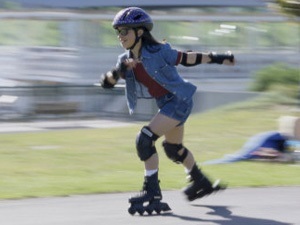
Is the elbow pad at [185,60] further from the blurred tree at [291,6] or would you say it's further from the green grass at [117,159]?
the blurred tree at [291,6]

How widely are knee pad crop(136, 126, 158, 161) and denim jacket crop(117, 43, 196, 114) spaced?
1.04 ft

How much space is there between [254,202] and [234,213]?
1.88ft

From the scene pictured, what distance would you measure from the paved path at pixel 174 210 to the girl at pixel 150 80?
10.6 inches

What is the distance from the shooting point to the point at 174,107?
7.82m

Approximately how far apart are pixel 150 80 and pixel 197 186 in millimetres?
1064

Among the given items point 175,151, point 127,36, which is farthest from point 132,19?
point 175,151

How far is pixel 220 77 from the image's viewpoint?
28375mm

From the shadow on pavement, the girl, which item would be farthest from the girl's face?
the shadow on pavement

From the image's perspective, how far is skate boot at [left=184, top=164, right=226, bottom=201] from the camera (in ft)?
26.9

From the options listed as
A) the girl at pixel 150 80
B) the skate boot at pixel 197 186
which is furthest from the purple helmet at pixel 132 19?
the skate boot at pixel 197 186

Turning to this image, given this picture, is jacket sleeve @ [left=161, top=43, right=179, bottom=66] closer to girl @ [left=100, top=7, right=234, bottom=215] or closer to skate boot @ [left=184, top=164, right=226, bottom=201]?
girl @ [left=100, top=7, right=234, bottom=215]

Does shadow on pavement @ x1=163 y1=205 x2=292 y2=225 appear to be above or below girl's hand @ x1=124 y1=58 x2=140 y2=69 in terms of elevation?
below

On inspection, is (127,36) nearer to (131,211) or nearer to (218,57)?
(218,57)

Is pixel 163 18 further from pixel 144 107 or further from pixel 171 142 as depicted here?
pixel 171 142
